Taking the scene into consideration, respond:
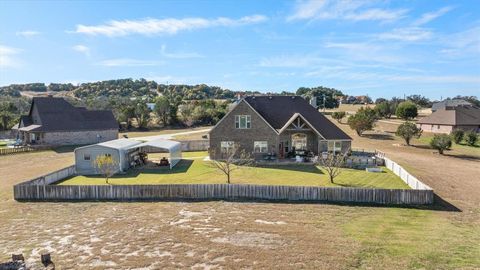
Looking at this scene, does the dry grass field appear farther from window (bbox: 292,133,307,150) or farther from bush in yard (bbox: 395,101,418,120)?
bush in yard (bbox: 395,101,418,120)

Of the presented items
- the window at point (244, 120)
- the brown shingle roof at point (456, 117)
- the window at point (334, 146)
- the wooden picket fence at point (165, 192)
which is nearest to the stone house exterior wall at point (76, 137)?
the window at point (244, 120)

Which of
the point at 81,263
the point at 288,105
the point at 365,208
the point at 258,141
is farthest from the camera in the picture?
the point at 288,105

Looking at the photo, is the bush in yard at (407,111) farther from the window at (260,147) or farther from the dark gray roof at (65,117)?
the dark gray roof at (65,117)

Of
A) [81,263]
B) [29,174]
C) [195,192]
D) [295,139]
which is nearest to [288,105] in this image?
[295,139]

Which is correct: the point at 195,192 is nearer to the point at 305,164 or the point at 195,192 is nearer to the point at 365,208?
the point at 365,208

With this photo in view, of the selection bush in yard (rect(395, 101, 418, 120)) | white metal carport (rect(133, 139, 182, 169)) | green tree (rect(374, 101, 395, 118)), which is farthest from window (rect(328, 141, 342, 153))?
green tree (rect(374, 101, 395, 118))

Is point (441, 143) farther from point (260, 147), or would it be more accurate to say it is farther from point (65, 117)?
point (65, 117)
